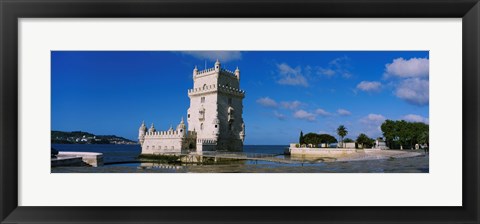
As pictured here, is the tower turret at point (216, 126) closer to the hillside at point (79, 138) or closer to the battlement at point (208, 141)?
the battlement at point (208, 141)

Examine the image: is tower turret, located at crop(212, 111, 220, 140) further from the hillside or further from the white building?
the hillside

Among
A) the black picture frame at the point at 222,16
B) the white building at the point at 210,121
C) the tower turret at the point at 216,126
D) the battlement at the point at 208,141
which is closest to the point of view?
the black picture frame at the point at 222,16

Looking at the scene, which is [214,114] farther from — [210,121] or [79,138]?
[79,138]

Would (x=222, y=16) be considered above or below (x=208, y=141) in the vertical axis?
above

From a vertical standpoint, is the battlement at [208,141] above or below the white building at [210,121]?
Result: below

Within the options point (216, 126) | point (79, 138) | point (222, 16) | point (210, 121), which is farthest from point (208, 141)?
point (222, 16)

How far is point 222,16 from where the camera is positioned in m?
4.94

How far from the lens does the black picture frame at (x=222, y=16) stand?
487 cm

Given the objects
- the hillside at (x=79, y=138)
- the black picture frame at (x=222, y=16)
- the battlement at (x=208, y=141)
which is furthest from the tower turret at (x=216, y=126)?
the black picture frame at (x=222, y=16)

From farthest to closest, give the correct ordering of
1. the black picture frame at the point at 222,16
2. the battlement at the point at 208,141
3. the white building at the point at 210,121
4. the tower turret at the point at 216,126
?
the tower turret at the point at 216,126
the battlement at the point at 208,141
the white building at the point at 210,121
the black picture frame at the point at 222,16

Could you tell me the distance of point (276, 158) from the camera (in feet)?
27.0

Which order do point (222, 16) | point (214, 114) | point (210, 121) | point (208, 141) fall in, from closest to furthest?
point (222, 16) < point (208, 141) < point (210, 121) < point (214, 114)

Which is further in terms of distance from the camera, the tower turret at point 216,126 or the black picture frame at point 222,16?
the tower turret at point 216,126

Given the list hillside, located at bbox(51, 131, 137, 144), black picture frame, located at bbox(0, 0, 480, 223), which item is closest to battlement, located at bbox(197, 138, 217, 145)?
hillside, located at bbox(51, 131, 137, 144)
